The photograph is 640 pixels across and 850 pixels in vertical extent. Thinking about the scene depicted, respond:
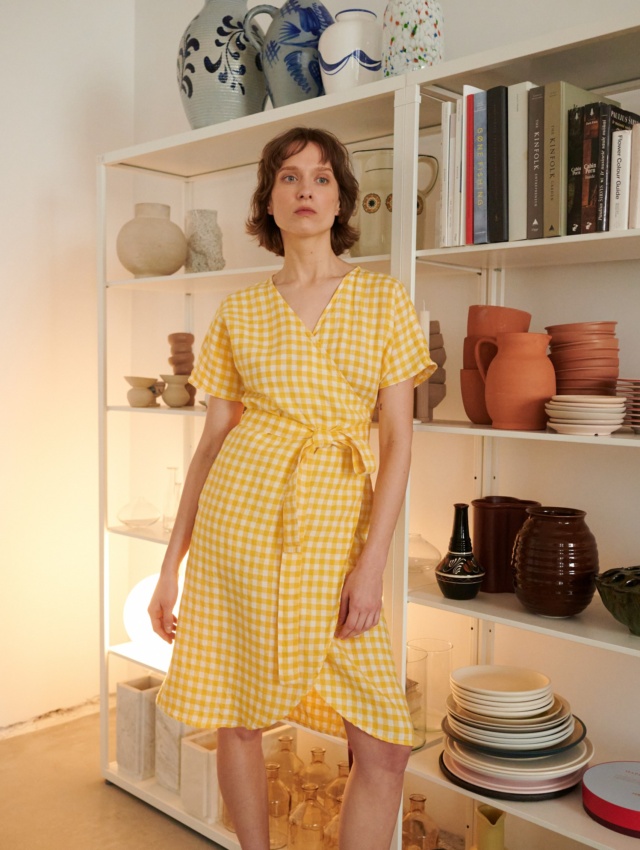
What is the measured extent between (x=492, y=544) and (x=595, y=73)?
96cm

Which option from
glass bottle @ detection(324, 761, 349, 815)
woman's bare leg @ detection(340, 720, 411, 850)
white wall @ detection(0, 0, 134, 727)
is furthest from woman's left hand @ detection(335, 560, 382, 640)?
white wall @ detection(0, 0, 134, 727)

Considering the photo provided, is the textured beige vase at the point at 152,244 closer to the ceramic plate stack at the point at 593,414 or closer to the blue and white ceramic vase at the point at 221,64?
the blue and white ceramic vase at the point at 221,64

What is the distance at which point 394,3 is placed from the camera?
1.87 metres

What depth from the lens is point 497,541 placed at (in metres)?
1.86

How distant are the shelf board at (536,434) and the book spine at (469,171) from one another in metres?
0.36

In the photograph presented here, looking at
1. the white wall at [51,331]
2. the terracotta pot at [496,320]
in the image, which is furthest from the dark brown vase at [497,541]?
the white wall at [51,331]

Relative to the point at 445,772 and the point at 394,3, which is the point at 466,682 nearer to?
the point at 445,772

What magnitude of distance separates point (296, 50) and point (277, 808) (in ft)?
6.01

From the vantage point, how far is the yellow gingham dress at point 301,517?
5.34ft

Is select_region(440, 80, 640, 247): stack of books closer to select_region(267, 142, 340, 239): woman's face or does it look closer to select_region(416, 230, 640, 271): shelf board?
select_region(416, 230, 640, 271): shelf board

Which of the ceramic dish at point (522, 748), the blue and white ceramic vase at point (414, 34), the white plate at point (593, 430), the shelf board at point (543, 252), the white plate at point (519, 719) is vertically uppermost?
the blue and white ceramic vase at point (414, 34)

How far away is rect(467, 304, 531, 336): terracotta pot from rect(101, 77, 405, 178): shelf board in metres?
0.48

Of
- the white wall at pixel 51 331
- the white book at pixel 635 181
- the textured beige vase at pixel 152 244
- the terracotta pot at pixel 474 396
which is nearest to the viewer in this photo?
the white book at pixel 635 181

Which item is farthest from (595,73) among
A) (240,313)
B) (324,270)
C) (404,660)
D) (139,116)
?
(139,116)
